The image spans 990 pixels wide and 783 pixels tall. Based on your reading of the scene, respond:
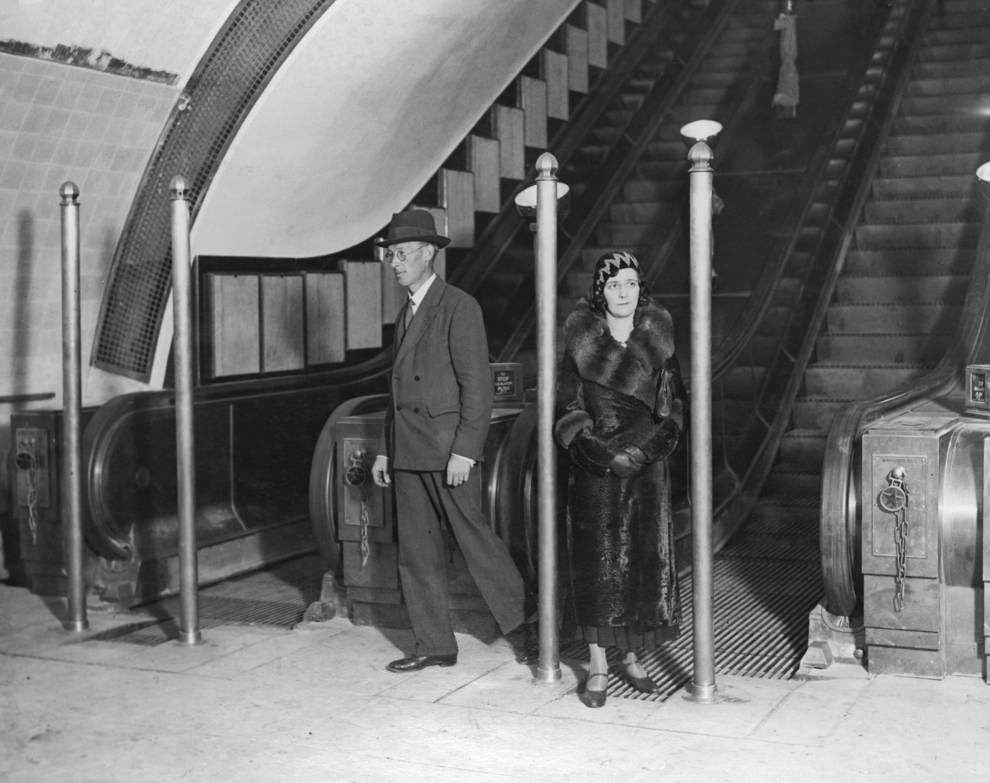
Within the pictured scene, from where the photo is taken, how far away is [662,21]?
1206 cm

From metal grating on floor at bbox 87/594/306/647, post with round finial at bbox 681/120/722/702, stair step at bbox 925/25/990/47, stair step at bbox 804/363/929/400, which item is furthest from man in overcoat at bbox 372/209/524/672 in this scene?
stair step at bbox 925/25/990/47

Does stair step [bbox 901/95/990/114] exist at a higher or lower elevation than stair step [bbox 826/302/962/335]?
higher

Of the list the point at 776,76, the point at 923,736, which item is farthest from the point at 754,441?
the point at 776,76

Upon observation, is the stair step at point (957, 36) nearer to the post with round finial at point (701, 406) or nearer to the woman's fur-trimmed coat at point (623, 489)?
the post with round finial at point (701, 406)

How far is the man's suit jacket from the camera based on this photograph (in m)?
4.91

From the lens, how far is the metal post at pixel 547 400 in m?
4.66

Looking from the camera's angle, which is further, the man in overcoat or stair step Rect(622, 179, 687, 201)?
stair step Rect(622, 179, 687, 201)

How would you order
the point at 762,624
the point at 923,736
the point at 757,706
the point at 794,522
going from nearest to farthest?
the point at 923,736 → the point at 757,706 → the point at 762,624 → the point at 794,522

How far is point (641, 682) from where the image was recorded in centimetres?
462

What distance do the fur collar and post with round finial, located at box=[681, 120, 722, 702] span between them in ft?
0.44

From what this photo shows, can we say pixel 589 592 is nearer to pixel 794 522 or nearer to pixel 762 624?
pixel 762 624

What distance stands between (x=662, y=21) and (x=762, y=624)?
7.70 m

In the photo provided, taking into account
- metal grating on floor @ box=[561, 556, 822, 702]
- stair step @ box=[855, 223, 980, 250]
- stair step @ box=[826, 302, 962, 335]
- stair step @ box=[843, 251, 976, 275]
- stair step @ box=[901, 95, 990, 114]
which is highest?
stair step @ box=[901, 95, 990, 114]

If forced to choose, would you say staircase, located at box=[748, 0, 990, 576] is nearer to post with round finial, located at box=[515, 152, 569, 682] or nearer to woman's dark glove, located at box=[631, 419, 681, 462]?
post with round finial, located at box=[515, 152, 569, 682]
